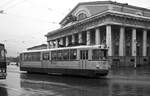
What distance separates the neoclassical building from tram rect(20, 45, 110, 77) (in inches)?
657

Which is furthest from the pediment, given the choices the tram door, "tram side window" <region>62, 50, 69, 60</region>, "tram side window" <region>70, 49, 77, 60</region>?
the tram door

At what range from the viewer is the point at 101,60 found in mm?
21438

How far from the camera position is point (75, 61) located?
2286 centimetres

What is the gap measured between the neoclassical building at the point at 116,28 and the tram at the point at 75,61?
16.7 meters

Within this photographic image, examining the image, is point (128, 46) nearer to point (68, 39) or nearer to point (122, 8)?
point (122, 8)

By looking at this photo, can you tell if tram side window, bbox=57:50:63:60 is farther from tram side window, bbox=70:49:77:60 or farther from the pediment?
the pediment

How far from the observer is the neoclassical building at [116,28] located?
47.4 meters

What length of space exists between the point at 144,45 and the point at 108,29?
11488 millimetres

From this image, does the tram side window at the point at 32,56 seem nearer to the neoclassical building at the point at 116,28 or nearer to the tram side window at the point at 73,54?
the tram side window at the point at 73,54

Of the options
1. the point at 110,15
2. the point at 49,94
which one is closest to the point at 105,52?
the point at 49,94

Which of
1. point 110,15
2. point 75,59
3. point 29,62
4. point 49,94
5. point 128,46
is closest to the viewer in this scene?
point 49,94

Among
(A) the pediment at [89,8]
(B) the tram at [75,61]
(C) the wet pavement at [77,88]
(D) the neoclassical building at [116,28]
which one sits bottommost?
(C) the wet pavement at [77,88]

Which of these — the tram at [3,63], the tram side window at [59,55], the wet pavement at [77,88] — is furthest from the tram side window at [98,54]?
Result: the tram at [3,63]

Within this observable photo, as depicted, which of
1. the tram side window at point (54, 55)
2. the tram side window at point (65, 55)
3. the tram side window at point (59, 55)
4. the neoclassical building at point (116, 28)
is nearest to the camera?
the tram side window at point (65, 55)
